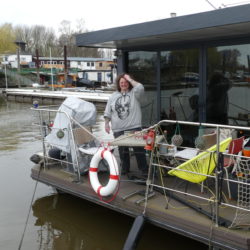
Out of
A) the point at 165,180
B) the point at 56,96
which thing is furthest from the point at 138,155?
the point at 56,96

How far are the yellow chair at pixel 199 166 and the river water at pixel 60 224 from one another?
1373mm

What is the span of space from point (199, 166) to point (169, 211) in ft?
2.25

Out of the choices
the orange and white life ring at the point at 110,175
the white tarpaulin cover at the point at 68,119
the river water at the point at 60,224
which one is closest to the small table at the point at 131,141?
the orange and white life ring at the point at 110,175

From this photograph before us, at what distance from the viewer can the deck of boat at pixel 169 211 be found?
338cm

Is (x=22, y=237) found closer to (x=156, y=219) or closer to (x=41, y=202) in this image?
(x=41, y=202)

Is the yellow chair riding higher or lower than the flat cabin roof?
lower

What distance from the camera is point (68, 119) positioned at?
5.18 m

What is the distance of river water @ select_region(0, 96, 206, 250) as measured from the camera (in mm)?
4645

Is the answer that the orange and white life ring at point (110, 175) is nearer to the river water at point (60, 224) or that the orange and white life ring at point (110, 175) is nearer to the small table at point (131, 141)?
the small table at point (131, 141)

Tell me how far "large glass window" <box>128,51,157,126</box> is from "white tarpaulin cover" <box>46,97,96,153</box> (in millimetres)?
1630

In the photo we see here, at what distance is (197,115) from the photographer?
20.4 feet

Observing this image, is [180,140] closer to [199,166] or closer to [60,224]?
[199,166]

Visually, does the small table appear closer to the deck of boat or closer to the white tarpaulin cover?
the deck of boat

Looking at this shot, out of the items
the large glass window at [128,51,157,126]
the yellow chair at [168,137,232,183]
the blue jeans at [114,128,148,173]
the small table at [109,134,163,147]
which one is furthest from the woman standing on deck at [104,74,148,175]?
the large glass window at [128,51,157,126]
